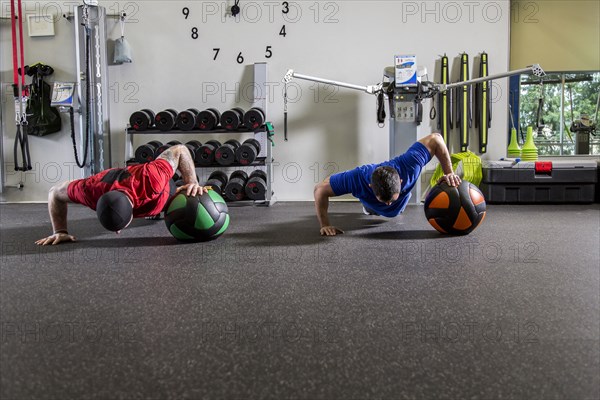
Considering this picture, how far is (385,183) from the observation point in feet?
7.58

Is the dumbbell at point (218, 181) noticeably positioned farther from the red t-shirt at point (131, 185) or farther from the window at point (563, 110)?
the window at point (563, 110)

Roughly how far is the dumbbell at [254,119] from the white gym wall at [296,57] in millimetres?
520

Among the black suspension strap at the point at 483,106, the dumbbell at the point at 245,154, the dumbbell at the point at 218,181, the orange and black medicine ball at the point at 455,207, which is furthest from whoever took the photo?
the black suspension strap at the point at 483,106

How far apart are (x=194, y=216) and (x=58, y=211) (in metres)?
0.72

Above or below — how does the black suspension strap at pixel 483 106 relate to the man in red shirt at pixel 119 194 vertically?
above

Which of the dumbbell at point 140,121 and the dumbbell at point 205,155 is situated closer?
the dumbbell at point 205,155

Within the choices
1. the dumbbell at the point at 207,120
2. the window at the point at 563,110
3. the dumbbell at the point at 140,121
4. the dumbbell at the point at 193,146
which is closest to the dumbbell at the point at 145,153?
the dumbbell at the point at 140,121

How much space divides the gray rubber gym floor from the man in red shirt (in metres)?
0.18

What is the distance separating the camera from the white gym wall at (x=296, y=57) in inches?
183

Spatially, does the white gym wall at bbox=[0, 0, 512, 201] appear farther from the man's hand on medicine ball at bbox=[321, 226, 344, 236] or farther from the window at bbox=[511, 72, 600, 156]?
the man's hand on medicine ball at bbox=[321, 226, 344, 236]

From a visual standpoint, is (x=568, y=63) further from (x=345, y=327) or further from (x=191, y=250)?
(x=345, y=327)

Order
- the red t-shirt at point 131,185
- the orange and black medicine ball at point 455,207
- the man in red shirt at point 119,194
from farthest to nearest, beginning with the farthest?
the orange and black medicine ball at point 455,207
the red t-shirt at point 131,185
the man in red shirt at point 119,194

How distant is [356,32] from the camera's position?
467 centimetres

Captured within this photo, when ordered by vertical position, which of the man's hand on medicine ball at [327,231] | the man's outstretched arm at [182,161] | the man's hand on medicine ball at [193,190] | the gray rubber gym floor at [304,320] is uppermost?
the man's outstretched arm at [182,161]
